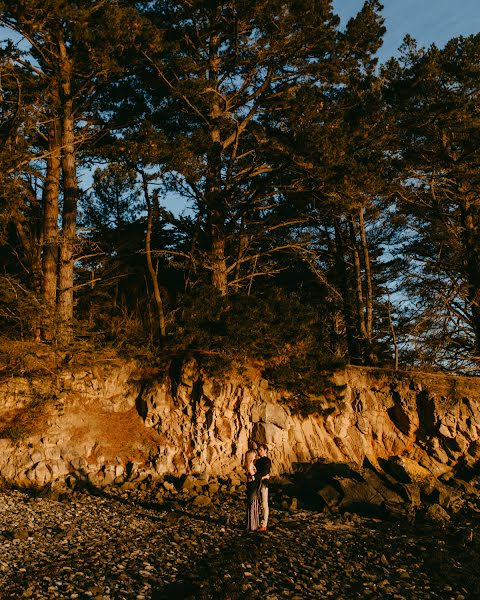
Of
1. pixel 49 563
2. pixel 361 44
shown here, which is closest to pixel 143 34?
pixel 361 44

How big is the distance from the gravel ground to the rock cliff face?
79.8 inches

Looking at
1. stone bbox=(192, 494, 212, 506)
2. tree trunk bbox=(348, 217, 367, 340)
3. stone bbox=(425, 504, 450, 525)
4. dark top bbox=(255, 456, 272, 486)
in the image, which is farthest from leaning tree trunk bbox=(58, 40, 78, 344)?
tree trunk bbox=(348, 217, 367, 340)

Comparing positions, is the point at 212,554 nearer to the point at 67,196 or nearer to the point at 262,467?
the point at 262,467

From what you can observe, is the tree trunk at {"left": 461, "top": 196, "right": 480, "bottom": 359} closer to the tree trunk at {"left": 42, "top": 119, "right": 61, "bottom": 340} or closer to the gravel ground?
the gravel ground

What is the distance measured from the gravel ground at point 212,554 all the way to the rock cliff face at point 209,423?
2028 mm

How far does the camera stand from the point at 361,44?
18969 mm

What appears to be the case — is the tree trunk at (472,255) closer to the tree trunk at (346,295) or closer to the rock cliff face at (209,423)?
the rock cliff face at (209,423)

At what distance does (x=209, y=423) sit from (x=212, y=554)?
23.6 ft

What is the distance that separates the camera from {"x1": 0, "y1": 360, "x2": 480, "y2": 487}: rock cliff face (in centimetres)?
1477

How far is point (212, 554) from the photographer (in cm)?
928

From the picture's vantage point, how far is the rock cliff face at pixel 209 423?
14773 mm

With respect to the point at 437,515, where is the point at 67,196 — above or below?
above

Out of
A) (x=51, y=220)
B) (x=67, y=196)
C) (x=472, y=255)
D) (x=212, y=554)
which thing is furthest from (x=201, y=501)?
(x=472, y=255)

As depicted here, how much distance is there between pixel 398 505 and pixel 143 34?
53.0ft
